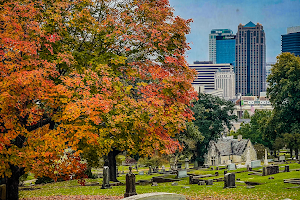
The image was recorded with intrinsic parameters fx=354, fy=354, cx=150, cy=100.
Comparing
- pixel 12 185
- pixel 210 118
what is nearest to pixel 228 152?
pixel 210 118

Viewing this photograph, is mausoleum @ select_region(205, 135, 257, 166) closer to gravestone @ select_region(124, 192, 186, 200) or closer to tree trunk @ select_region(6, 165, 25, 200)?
tree trunk @ select_region(6, 165, 25, 200)

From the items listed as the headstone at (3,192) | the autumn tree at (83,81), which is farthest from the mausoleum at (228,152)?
the headstone at (3,192)

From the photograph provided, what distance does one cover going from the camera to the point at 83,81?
13891mm

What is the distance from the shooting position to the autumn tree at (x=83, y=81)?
40.9 ft

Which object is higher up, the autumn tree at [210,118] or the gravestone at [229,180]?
the autumn tree at [210,118]

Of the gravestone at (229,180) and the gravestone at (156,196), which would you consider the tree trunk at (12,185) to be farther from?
the gravestone at (229,180)

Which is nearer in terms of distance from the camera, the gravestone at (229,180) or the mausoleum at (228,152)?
the gravestone at (229,180)

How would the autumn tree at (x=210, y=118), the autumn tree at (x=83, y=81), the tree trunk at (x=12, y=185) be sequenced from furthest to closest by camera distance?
the autumn tree at (x=210, y=118) < the tree trunk at (x=12, y=185) < the autumn tree at (x=83, y=81)

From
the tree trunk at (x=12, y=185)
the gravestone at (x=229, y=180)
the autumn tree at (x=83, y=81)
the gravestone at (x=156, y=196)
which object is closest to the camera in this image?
the gravestone at (x=156, y=196)

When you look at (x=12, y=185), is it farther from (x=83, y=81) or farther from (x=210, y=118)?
(x=210, y=118)

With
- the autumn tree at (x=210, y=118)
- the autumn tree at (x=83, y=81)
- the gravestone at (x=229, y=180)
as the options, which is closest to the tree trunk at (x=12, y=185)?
the autumn tree at (x=83, y=81)

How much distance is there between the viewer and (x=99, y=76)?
14.0 metres

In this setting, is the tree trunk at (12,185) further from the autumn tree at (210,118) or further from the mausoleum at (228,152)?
the mausoleum at (228,152)

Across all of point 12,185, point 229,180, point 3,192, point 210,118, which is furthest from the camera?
point 210,118
